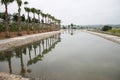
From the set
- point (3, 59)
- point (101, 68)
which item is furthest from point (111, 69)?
point (3, 59)

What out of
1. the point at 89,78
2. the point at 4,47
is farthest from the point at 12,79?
the point at 4,47

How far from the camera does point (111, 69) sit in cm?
1030

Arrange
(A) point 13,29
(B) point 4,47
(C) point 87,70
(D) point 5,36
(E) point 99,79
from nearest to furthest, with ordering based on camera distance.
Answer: (E) point 99,79, (C) point 87,70, (B) point 4,47, (D) point 5,36, (A) point 13,29

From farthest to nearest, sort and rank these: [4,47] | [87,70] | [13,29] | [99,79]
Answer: [13,29] → [4,47] → [87,70] → [99,79]

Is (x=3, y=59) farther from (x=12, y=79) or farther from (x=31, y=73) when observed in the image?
(x=12, y=79)

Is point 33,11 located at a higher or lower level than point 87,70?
higher

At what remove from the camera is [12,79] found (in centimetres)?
786

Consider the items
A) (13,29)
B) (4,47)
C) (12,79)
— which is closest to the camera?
(12,79)

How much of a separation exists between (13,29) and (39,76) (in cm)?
2744

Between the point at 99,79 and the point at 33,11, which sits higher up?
the point at 33,11

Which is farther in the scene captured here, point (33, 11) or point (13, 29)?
point (33, 11)

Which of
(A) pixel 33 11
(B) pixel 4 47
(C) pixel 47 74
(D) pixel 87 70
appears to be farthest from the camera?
(A) pixel 33 11

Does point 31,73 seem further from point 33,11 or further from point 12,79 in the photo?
point 33,11

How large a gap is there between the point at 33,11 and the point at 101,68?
41948mm
